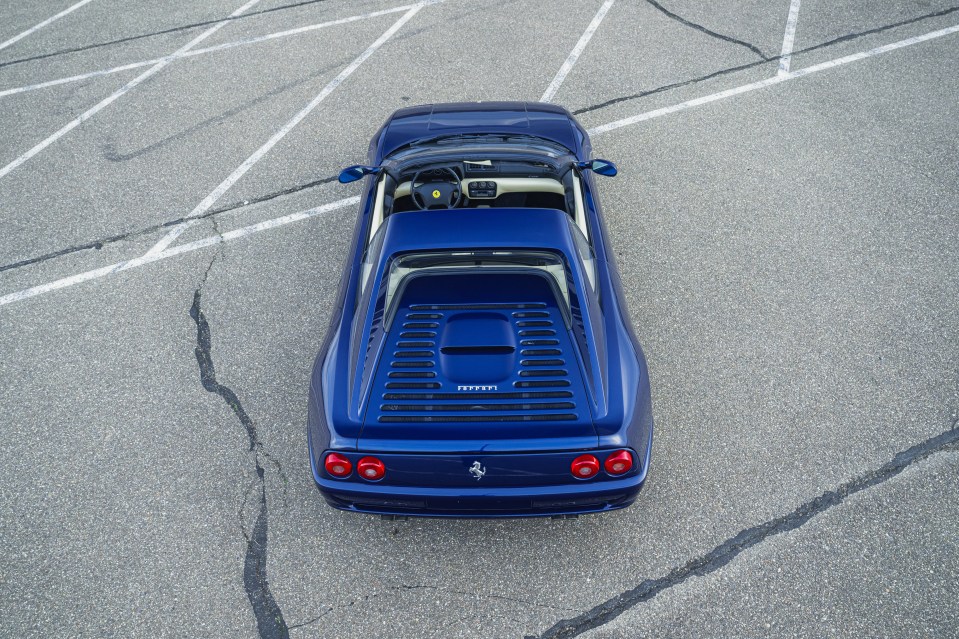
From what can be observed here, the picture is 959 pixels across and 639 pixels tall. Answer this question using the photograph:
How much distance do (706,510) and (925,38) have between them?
21.6 feet

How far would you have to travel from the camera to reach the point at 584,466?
2.80m

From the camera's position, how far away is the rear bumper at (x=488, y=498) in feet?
9.37

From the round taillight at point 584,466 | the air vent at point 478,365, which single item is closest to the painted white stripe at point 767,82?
the air vent at point 478,365

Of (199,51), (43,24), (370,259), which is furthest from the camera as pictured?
(43,24)

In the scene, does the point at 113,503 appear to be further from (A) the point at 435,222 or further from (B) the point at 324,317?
(A) the point at 435,222

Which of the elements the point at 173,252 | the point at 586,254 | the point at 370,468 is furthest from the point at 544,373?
the point at 173,252

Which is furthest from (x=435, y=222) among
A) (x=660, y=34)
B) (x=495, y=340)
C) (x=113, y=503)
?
(x=660, y=34)

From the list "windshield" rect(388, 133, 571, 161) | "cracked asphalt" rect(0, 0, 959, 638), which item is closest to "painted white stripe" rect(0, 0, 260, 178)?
"cracked asphalt" rect(0, 0, 959, 638)

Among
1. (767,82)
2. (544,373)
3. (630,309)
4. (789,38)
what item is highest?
(544,373)

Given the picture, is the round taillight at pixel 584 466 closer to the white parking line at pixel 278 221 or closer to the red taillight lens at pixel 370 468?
the red taillight lens at pixel 370 468

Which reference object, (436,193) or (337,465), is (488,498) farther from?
(436,193)

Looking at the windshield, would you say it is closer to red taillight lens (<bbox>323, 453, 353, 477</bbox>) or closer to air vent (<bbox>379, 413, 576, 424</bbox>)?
air vent (<bbox>379, 413, 576, 424</bbox>)

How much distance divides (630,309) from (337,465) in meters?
2.49

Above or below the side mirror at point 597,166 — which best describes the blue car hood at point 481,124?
above
